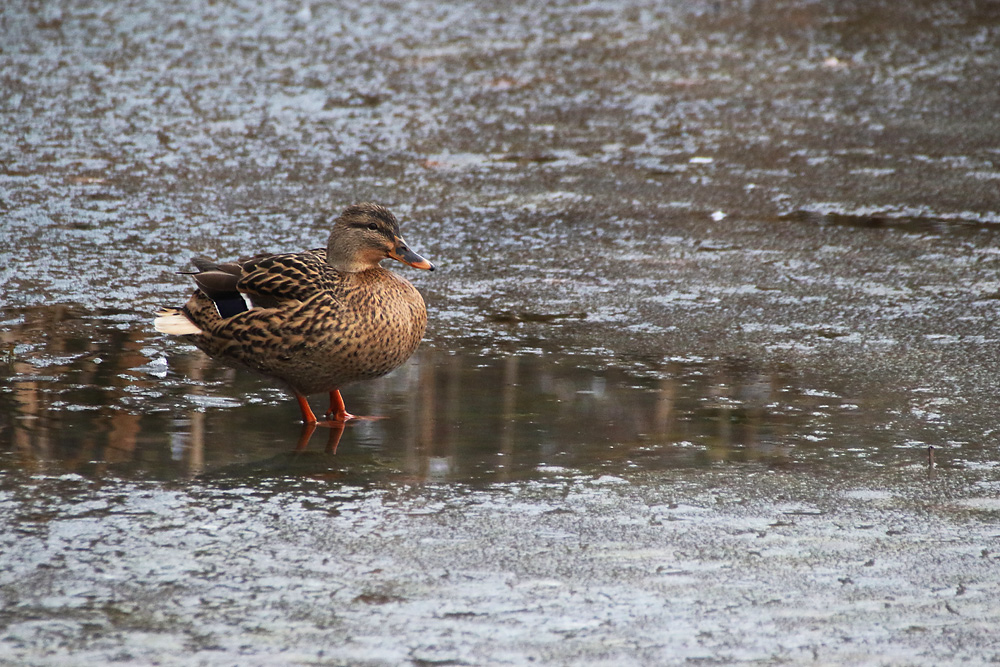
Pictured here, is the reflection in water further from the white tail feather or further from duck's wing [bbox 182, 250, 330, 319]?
duck's wing [bbox 182, 250, 330, 319]

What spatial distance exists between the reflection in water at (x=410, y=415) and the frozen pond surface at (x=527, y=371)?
0.02m

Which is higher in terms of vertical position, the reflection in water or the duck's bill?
the duck's bill

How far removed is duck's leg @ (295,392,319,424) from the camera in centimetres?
476

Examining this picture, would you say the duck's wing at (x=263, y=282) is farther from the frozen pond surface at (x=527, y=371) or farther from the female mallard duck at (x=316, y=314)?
the frozen pond surface at (x=527, y=371)

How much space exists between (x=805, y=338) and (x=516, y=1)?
29.5 ft

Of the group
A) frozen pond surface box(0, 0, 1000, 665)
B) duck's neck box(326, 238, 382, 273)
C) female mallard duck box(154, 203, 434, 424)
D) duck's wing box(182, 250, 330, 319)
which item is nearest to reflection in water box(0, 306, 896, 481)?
frozen pond surface box(0, 0, 1000, 665)

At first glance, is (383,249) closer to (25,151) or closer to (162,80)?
(25,151)

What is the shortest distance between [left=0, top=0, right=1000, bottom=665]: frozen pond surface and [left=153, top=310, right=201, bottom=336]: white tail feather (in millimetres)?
246

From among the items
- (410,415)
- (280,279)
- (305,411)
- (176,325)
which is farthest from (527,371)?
(176,325)

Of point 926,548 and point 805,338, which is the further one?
point 805,338

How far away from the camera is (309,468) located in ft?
13.9

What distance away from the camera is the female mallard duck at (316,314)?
15.3ft

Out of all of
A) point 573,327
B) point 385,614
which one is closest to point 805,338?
point 573,327

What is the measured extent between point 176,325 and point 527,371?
4.62 feet
